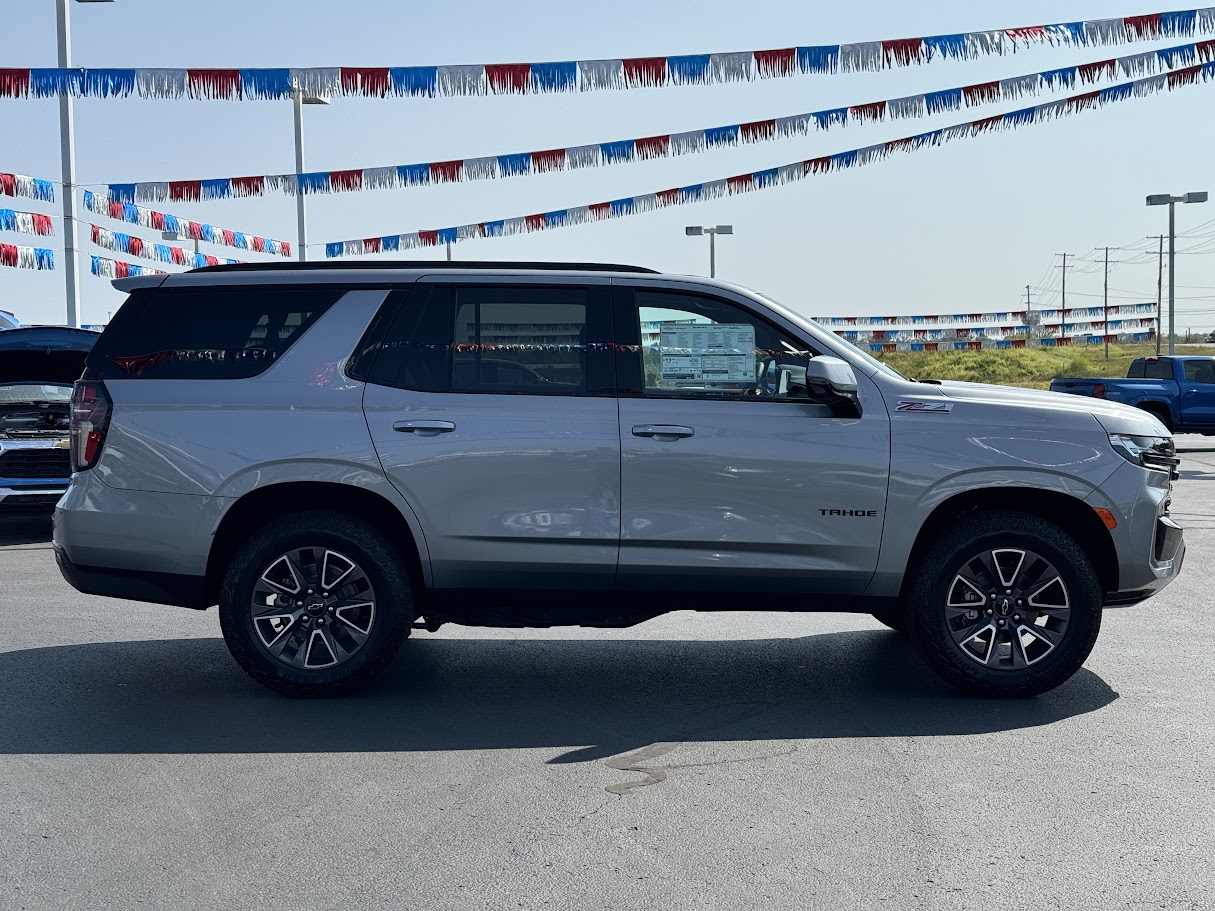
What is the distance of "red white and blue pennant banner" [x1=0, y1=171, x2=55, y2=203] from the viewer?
18.4 metres

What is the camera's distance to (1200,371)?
2436cm

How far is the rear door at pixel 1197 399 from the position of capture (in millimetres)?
23763

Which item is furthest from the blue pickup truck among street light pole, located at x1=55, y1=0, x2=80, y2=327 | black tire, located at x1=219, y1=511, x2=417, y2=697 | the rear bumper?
the rear bumper

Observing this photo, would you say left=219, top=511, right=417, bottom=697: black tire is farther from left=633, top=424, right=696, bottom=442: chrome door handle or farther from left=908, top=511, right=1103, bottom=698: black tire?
left=908, top=511, right=1103, bottom=698: black tire

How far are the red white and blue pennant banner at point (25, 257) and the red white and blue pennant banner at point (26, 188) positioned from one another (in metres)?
1.55

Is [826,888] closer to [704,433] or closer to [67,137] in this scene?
[704,433]

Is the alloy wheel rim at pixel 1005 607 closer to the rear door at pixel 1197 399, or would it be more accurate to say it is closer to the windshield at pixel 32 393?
the windshield at pixel 32 393

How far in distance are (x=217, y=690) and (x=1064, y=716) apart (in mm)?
3833

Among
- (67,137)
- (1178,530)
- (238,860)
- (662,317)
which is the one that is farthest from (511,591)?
(67,137)

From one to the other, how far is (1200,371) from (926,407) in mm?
20300

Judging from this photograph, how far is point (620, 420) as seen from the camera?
614 centimetres

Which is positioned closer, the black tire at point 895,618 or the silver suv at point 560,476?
the silver suv at point 560,476

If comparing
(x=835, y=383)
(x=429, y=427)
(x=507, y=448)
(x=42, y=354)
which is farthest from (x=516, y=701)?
(x=42, y=354)

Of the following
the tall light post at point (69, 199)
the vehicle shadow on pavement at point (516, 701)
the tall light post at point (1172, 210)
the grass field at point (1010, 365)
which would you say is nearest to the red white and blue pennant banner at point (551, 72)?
the tall light post at point (69, 199)
